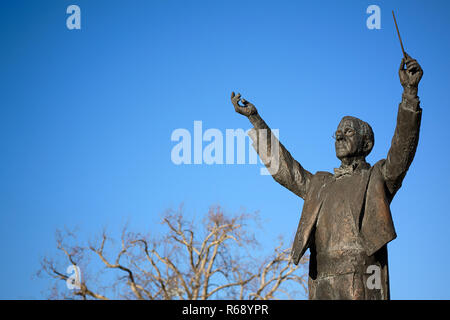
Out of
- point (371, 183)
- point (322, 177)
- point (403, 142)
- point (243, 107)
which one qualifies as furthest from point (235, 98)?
point (403, 142)

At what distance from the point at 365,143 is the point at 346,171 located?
337 mm

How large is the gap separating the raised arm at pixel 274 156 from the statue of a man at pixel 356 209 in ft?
0.08

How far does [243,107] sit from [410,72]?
191cm

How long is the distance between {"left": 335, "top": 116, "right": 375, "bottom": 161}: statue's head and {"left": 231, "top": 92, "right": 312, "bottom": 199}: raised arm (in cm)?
54

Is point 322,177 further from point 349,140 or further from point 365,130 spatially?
point 365,130

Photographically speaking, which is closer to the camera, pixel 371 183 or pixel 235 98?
pixel 371 183

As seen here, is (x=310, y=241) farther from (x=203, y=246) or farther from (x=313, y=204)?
(x=203, y=246)

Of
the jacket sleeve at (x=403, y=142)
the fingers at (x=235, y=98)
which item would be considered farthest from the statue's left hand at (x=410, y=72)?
the fingers at (x=235, y=98)

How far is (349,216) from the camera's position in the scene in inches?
280

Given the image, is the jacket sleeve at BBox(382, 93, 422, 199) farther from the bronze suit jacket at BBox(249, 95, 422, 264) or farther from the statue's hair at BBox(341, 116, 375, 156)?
the statue's hair at BBox(341, 116, 375, 156)

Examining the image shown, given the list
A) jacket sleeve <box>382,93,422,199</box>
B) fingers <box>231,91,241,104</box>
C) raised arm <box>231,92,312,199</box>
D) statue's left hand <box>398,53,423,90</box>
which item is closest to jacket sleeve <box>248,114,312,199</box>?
raised arm <box>231,92,312,199</box>

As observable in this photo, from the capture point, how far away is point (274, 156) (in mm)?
7852

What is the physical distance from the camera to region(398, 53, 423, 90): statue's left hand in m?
6.61
